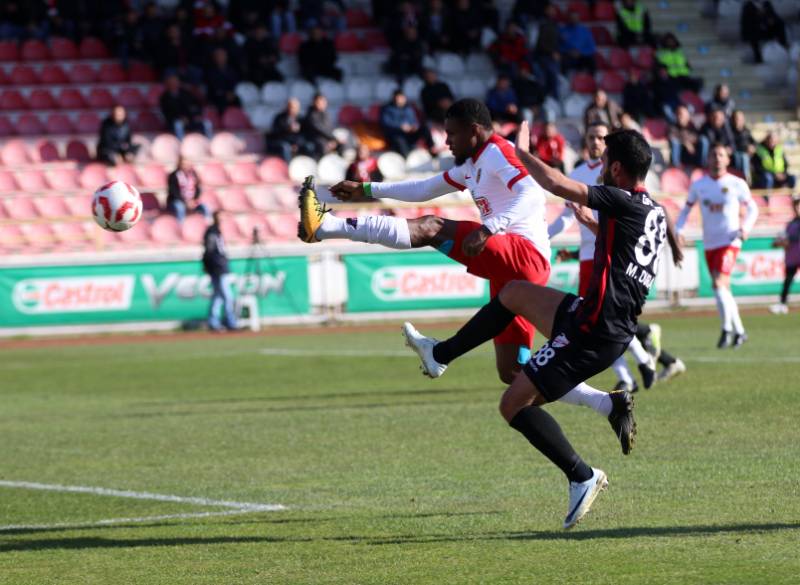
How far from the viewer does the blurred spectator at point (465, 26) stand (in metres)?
34.4

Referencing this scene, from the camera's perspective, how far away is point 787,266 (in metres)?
26.0

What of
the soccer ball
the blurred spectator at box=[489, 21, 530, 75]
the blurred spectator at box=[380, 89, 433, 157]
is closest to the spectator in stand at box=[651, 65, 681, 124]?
the blurred spectator at box=[489, 21, 530, 75]

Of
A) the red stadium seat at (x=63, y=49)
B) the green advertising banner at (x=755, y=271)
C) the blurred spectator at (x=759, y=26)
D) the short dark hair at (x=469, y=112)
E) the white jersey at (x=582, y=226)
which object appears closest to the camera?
the short dark hair at (x=469, y=112)

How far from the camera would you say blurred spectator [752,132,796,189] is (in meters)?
31.4

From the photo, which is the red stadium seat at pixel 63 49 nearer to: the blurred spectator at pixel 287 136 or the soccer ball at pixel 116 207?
the blurred spectator at pixel 287 136

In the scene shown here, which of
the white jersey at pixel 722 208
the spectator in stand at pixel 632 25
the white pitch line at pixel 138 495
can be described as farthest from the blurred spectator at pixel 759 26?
the white pitch line at pixel 138 495

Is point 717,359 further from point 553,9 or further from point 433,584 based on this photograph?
point 553,9

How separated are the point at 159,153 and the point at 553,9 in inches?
436

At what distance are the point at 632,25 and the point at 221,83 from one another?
11.2 meters

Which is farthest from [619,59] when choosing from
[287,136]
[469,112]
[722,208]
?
[469,112]

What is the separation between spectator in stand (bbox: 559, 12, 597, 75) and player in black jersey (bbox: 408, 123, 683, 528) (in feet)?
90.6

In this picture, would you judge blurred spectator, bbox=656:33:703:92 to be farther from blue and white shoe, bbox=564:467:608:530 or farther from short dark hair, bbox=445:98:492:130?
blue and white shoe, bbox=564:467:608:530

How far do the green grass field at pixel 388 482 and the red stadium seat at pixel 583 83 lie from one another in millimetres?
17478

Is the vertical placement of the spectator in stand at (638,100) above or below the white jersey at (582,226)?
below
